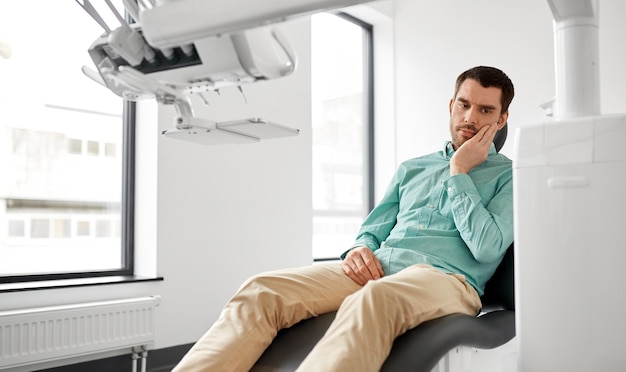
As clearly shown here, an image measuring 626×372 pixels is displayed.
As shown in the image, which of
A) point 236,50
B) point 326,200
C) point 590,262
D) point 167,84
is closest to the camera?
point 236,50

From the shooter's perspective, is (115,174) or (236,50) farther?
(115,174)

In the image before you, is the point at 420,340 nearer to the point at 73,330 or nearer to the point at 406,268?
the point at 406,268

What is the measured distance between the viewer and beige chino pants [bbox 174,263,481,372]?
127 centimetres

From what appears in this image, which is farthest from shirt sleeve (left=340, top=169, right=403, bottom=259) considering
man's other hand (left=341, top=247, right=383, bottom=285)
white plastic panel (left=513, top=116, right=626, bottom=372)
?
white plastic panel (left=513, top=116, right=626, bottom=372)

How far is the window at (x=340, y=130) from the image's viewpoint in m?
4.00

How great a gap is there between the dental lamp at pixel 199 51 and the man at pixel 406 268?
0.44 metres

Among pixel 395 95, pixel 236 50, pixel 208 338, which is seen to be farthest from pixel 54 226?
pixel 395 95

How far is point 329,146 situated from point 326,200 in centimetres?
35

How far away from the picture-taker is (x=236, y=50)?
1.04 meters

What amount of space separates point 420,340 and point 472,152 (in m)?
0.70

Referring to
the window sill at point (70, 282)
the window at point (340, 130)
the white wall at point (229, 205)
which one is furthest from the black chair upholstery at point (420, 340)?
the window at point (340, 130)

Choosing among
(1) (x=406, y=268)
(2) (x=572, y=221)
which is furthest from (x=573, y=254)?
(1) (x=406, y=268)

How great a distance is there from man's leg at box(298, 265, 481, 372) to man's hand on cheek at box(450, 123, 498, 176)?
0.36m

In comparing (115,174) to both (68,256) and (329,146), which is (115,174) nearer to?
(68,256)
